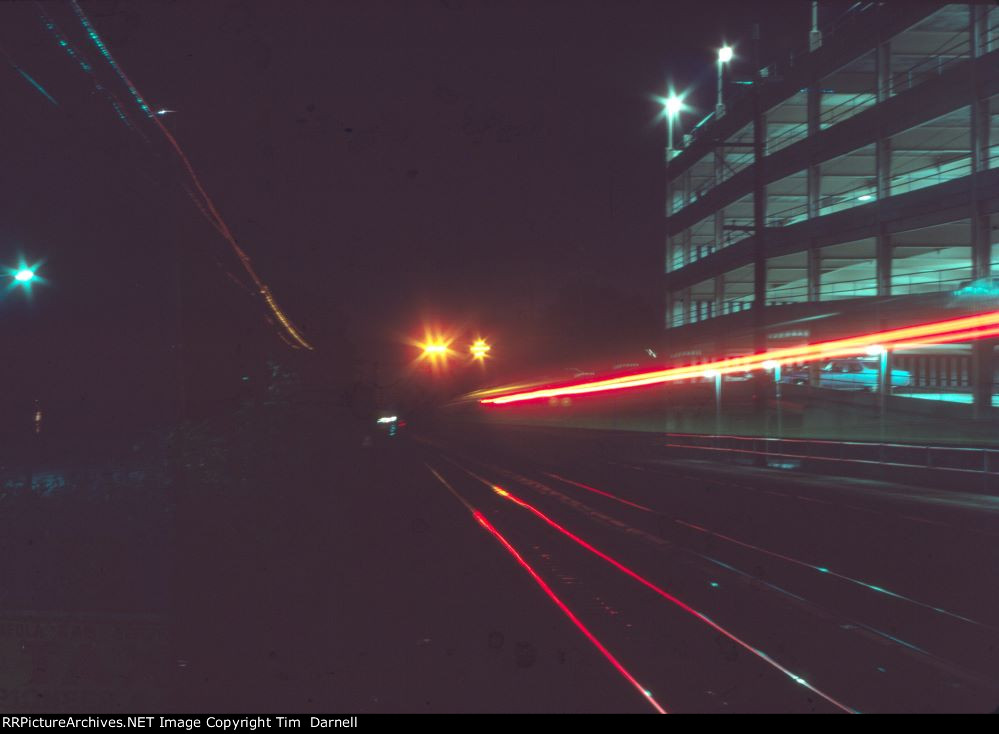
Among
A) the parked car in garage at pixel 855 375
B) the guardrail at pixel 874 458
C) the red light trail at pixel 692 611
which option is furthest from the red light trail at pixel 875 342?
the red light trail at pixel 692 611

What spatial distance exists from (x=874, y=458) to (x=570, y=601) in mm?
18205

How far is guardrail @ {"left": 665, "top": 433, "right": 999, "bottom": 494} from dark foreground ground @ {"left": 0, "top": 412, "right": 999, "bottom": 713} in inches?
Result: 38.1

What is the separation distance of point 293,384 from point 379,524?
14.3m

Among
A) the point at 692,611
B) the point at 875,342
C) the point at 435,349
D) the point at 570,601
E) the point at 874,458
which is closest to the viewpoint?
the point at 692,611

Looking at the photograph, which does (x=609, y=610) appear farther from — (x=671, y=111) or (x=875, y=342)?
(x=671, y=111)

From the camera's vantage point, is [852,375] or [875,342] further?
[852,375]

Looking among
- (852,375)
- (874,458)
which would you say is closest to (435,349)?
(852,375)

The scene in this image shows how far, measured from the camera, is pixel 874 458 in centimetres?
2519

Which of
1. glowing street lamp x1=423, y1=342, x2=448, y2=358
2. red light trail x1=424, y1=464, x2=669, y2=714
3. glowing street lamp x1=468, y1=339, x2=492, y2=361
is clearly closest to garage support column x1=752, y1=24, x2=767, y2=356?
red light trail x1=424, y1=464, x2=669, y2=714

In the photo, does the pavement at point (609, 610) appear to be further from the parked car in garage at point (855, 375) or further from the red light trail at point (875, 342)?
the parked car in garage at point (855, 375)

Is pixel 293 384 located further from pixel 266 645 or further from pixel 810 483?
pixel 266 645

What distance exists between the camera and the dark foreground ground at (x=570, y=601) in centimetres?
643

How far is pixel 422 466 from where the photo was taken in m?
33.1

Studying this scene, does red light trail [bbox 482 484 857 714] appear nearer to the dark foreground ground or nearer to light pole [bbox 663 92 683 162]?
the dark foreground ground
